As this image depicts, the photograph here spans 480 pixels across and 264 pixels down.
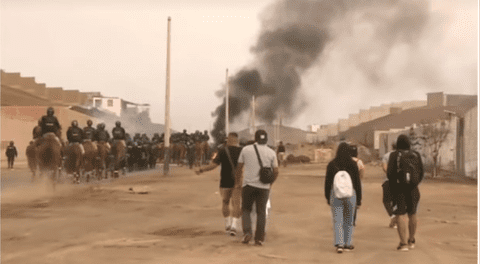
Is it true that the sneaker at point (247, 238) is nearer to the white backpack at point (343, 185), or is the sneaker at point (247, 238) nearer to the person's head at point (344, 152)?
the white backpack at point (343, 185)

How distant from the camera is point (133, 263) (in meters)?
8.59

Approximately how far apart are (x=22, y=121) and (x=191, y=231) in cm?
6800

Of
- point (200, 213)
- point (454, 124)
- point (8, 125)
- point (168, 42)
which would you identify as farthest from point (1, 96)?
point (200, 213)

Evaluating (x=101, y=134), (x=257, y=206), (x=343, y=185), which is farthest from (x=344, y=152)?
(x=101, y=134)

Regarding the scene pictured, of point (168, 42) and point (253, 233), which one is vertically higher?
point (168, 42)

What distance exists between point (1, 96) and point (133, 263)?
249ft

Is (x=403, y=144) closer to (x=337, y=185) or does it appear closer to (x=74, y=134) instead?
(x=337, y=185)

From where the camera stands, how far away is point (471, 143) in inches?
1205

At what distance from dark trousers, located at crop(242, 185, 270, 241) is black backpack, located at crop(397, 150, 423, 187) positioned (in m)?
1.95

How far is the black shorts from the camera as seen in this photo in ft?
32.2

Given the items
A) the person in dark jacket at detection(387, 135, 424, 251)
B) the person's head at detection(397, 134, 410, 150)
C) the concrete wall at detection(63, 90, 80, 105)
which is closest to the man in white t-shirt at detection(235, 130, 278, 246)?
the person in dark jacket at detection(387, 135, 424, 251)

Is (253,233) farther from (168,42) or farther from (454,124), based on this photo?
(454,124)

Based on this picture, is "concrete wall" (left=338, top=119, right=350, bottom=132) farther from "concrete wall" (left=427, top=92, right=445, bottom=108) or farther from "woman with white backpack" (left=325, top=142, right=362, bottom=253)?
"woman with white backpack" (left=325, top=142, right=362, bottom=253)

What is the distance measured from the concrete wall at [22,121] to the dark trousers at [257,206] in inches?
2551
